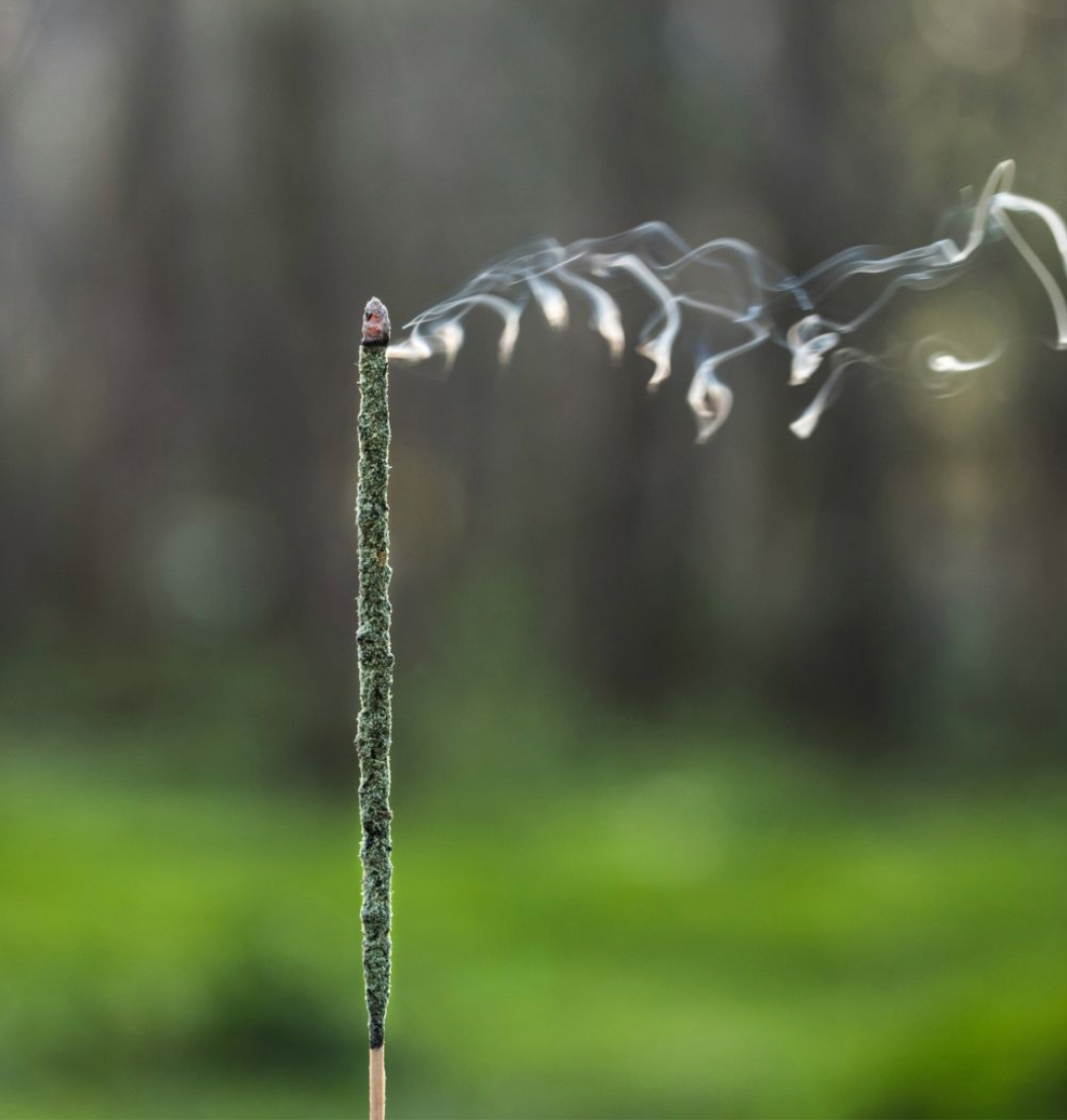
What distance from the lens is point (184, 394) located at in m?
5.68

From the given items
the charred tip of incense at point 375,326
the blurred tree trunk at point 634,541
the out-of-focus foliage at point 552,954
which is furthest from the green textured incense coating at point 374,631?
the blurred tree trunk at point 634,541

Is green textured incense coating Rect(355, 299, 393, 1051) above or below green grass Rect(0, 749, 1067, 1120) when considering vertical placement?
above

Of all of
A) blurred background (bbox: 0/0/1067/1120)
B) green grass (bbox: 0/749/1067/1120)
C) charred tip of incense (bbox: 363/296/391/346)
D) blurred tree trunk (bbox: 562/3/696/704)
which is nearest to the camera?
charred tip of incense (bbox: 363/296/391/346)

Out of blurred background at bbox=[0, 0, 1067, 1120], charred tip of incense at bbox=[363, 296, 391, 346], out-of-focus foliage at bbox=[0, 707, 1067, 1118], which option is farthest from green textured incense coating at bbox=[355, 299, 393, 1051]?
blurred background at bbox=[0, 0, 1067, 1120]

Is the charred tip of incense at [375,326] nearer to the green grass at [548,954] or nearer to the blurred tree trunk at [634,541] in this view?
the green grass at [548,954]

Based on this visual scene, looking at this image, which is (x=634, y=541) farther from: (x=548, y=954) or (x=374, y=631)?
(x=374, y=631)

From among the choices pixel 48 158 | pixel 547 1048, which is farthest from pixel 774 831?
pixel 48 158

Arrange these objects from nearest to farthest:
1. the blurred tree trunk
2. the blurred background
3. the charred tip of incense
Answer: the charred tip of incense
the blurred background
the blurred tree trunk

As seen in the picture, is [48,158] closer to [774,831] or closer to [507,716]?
[507,716]

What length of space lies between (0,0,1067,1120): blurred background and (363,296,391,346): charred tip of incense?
2.71 metres

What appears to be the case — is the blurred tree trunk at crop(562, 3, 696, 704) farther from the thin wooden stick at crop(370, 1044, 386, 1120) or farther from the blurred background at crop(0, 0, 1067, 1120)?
the thin wooden stick at crop(370, 1044, 386, 1120)

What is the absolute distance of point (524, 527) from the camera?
256 inches

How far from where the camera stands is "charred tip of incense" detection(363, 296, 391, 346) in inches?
26.1

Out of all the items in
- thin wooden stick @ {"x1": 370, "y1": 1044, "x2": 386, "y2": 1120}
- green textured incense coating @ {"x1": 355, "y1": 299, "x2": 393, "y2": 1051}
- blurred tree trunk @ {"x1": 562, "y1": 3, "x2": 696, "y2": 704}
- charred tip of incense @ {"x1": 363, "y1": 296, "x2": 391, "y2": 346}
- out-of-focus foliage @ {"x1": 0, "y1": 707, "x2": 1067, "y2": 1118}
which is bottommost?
out-of-focus foliage @ {"x1": 0, "y1": 707, "x2": 1067, "y2": 1118}
